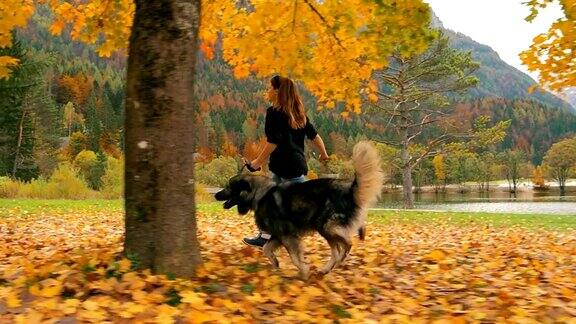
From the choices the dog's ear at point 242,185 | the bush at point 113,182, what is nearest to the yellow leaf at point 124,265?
the dog's ear at point 242,185

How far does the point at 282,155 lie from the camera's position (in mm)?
6215

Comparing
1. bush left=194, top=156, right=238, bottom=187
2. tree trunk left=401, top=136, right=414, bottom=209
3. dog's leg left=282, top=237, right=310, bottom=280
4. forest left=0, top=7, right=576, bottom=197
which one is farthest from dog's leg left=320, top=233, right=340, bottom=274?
bush left=194, top=156, right=238, bottom=187

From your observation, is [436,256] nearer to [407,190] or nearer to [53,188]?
[53,188]

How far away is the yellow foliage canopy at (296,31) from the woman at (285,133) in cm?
159

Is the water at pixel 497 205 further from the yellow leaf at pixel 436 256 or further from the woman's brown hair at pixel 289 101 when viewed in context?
the woman's brown hair at pixel 289 101

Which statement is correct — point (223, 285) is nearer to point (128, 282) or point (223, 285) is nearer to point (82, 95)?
point (128, 282)

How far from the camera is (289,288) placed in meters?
4.74

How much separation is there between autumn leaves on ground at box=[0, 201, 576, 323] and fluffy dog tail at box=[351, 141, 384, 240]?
2.79ft

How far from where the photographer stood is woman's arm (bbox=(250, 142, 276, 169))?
602cm

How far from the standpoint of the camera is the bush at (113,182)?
26641 mm

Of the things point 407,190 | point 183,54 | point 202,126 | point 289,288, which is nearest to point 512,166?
point 202,126

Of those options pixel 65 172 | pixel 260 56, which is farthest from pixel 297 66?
pixel 65 172

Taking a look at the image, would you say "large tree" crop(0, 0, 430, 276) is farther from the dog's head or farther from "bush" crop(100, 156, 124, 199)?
"bush" crop(100, 156, 124, 199)

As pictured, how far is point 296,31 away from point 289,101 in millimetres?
2765
